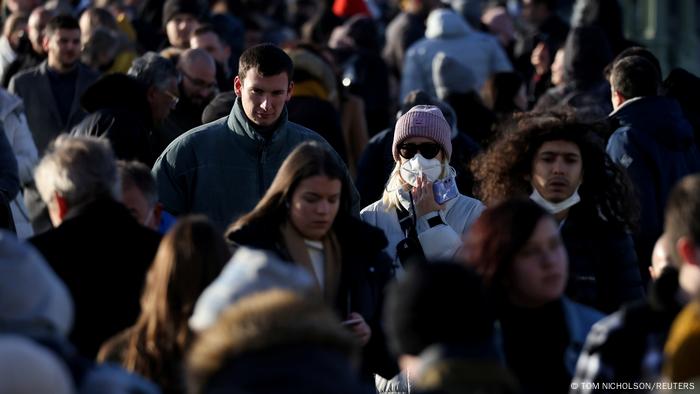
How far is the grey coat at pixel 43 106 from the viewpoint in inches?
487

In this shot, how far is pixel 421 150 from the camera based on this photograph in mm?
9422

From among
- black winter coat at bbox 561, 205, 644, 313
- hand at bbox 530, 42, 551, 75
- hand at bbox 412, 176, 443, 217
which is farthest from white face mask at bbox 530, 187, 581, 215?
hand at bbox 530, 42, 551, 75

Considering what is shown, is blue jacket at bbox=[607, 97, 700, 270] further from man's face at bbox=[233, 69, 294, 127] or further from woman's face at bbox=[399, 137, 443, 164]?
man's face at bbox=[233, 69, 294, 127]

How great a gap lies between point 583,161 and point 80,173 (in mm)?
2686

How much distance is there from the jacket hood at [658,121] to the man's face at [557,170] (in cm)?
230

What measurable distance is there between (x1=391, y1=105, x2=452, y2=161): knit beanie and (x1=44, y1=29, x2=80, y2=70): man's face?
12.3 feet

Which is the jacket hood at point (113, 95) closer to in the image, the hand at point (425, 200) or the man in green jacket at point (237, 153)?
the man in green jacket at point (237, 153)

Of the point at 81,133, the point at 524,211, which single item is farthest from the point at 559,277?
the point at 81,133

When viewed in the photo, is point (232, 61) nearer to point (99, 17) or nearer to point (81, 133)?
point (99, 17)

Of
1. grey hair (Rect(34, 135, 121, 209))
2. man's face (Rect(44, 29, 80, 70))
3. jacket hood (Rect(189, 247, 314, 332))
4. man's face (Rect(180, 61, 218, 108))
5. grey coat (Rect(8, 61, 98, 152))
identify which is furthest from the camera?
man's face (Rect(44, 29, 80, 70))

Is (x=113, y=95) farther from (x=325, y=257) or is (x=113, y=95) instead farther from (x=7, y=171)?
(x=325, y=257)

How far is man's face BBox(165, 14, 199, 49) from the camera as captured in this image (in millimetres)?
14766

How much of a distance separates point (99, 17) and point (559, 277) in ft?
28.0

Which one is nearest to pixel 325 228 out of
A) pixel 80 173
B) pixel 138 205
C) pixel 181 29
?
pixel 138 205
